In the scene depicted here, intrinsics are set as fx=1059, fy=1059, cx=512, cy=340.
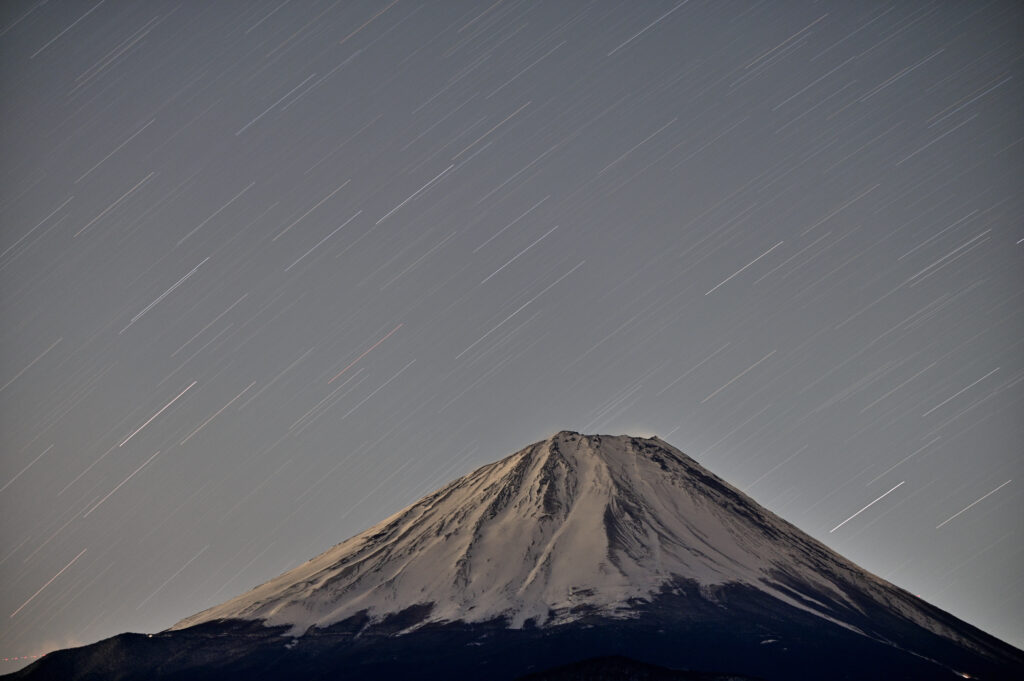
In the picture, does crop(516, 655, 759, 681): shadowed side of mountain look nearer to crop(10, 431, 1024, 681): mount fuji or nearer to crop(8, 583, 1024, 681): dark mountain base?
crop(10, 431, 1024, 681): mount fuji

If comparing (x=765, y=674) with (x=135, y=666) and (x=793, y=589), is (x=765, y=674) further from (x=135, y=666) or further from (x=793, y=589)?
(x=135, y=666)

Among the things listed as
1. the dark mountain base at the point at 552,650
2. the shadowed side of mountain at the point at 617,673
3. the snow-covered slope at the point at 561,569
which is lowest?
the shadowed side of mountain at the point at 617,673

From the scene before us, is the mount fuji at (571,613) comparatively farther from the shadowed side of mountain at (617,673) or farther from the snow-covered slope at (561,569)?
the snow-covered slope at (561,569)

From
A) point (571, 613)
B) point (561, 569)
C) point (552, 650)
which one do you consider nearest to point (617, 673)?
point (552, 650)

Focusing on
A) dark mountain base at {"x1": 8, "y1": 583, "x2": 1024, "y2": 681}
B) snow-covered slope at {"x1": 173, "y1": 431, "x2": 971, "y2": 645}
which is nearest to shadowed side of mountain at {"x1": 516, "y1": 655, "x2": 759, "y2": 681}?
dark mountain base at {"x1": 8, "y1": 583, "x2": 1024, "y2": 681}

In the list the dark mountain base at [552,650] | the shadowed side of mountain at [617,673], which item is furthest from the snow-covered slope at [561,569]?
the shadowed side of mountain at [617,673]

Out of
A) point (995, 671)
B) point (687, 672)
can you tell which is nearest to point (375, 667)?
point (687, 672)

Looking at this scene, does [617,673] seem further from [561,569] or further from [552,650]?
[561,569]
